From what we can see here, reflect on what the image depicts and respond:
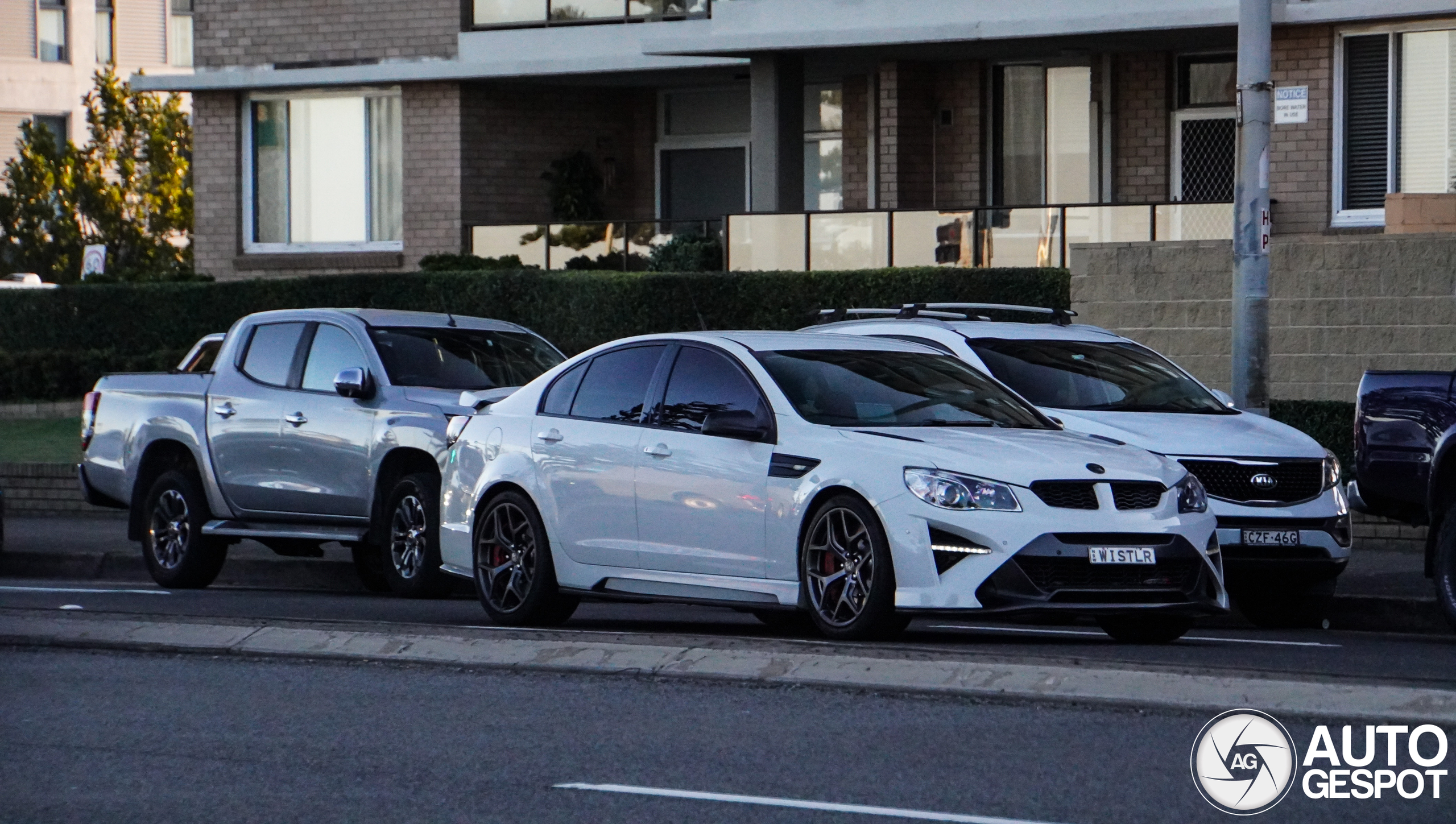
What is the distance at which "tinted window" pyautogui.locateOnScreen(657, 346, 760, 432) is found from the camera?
1078 centimetres

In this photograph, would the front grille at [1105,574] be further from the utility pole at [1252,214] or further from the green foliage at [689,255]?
the green foliage at [689,255]

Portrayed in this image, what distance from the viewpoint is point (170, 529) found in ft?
50.0

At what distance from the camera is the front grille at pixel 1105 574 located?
9602 mm

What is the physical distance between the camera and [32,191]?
4634 cm

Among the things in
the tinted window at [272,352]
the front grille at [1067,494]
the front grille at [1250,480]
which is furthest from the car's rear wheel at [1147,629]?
the tinted window at [272,352]

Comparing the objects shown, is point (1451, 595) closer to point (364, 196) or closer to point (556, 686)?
point (556, 686)

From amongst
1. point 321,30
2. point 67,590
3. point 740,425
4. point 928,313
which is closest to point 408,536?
point 67,590

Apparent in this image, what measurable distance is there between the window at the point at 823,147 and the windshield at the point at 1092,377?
17.3 meters

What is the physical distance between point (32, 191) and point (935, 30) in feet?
86.1

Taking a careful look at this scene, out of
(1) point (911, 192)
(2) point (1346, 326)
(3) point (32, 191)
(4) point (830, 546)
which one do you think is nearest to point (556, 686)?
(4) point (830, 546)

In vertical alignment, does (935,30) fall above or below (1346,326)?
above

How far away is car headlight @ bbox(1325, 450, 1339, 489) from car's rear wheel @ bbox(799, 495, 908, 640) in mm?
3412

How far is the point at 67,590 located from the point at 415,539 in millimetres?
2646

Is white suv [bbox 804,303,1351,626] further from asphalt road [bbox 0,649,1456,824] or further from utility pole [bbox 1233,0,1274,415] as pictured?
asphalt road [bbox 0,649,1456,824]
